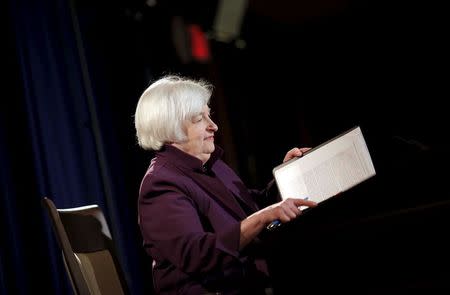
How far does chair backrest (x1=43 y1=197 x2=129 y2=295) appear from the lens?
162 centimetres

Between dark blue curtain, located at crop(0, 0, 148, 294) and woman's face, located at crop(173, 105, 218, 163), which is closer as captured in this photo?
woman's face, located at crop(173, 105, 218, 163)

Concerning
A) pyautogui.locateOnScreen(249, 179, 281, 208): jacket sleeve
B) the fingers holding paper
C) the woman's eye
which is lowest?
the fingers holding paper

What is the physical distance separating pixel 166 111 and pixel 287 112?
3.77 meters

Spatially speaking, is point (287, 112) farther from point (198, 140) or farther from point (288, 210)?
point (288, 210)

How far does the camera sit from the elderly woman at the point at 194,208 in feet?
5.02

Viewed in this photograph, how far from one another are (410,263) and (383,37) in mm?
4156

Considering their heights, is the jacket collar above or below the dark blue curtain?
below

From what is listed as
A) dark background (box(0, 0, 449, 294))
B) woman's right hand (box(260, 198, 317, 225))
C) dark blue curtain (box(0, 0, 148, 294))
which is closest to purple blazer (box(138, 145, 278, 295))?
woman's right hand (box(260, 198, 317, 225))

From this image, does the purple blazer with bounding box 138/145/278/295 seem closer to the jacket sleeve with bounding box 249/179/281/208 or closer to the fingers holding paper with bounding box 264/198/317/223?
the fingers holding paper with bounding box 264/198/317/223

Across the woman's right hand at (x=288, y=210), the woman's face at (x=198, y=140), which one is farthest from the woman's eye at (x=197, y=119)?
the woman's right hand at (x=288, y=210)

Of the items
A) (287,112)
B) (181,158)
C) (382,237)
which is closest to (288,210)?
(382,237)

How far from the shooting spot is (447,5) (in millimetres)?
4582

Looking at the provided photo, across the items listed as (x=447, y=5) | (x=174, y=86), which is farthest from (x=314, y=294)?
(x=447, y=5)

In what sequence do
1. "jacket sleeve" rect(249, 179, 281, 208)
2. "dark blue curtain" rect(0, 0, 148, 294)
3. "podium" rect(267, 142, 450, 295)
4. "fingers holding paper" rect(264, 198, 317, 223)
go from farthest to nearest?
1. "dark blue curtain" rect(0, 0, 148, 294)
2. "jacket sleeve" rect(249, 179, 281, 208)
3. "fingers holding paper" rect(264, 198, 317, 223)
4. "podium" rect(267, 142, 450, 295)
